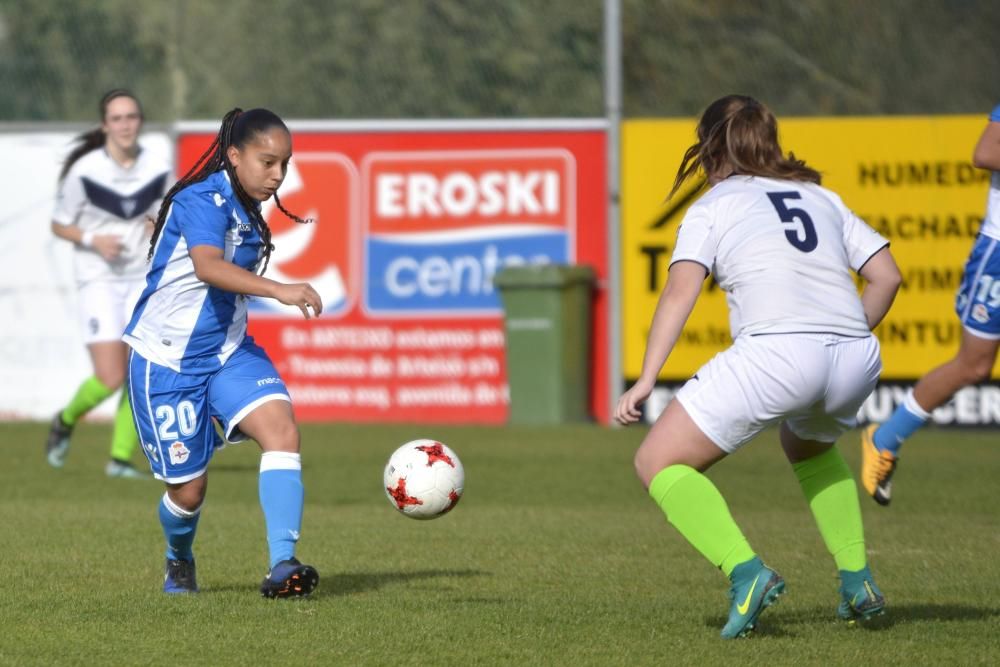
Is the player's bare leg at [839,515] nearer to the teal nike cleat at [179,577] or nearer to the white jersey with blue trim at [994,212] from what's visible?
the teal nike cleat at [179,577]

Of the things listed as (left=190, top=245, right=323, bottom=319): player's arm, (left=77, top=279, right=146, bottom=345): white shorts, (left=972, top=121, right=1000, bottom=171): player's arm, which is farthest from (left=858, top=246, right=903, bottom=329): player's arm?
(left=77, top=279, right=146, bottom=345): white shorts

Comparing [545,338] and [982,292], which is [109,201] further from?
[982,292]

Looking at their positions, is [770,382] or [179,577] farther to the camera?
[179,577]

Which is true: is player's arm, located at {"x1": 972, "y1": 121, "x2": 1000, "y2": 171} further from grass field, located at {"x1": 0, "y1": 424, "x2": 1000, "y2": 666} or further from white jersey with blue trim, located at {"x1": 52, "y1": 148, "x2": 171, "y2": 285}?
white jersey with blue trim, located at {"x1": 52, "y1": 148, "x2": 171, "y2": 285}

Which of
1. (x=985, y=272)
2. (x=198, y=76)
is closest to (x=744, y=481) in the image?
(x=985, y=272)

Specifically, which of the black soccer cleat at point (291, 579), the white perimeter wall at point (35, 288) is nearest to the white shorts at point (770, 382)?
the black soccer cleat at point (291, 579)

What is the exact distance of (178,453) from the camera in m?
6.54

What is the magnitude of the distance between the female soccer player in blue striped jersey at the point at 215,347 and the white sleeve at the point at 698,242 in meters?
1.56

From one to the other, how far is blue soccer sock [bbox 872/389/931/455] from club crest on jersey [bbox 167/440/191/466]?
3.96m

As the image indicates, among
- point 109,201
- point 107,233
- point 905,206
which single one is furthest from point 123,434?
point 905,206

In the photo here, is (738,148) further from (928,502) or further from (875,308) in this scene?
(928,502)

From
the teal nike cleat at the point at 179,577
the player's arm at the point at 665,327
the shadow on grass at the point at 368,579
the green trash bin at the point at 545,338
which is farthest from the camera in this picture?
the green trash bin at the point at 545,338

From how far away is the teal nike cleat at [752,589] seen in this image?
556 cm

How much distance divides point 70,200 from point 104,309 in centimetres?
76
